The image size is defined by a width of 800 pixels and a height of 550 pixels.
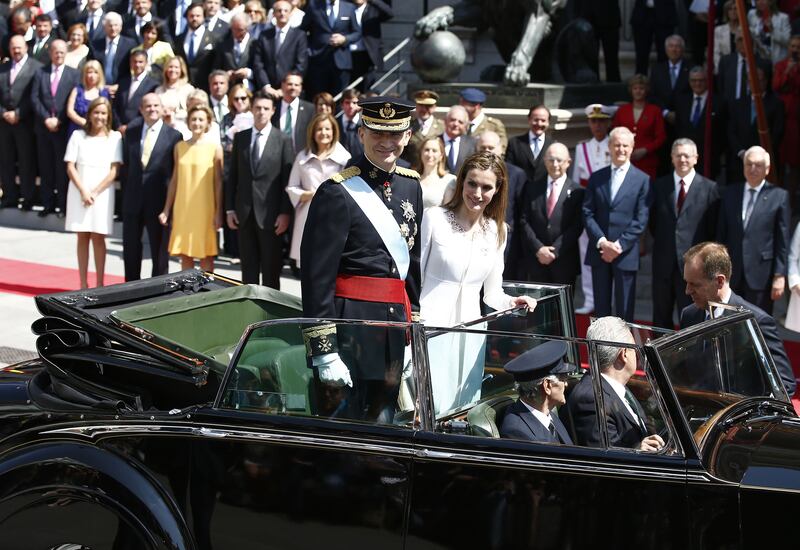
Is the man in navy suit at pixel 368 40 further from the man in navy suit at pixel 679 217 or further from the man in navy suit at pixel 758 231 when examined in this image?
the man in navy suit at pixel 758 231

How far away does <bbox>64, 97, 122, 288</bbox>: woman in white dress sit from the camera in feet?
36.5

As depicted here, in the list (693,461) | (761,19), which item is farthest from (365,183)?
(761,19)

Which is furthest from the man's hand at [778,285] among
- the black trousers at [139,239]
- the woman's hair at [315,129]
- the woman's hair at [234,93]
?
the woman's hair at [234,93]

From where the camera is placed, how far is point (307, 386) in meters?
4.32

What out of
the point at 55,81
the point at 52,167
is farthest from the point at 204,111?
the point at 52,167

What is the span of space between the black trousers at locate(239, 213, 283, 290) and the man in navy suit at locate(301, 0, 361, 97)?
12.1ft

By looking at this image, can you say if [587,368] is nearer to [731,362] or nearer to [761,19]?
[731,362]

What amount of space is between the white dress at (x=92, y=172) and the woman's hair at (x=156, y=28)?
3374mm

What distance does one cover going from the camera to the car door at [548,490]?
152 inches

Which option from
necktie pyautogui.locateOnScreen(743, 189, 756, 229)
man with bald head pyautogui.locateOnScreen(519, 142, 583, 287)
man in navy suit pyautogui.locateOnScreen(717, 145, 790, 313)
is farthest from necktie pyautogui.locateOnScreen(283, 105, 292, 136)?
necktie pyautogui.locateOnScreen(743, 189, 756, 229)

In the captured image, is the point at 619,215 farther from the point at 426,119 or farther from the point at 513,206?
the point at 426,119

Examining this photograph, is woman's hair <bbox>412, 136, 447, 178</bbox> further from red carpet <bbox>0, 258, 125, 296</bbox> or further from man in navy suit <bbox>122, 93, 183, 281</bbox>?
red carpet <bbox>0, 258, 125, 296</bbox>

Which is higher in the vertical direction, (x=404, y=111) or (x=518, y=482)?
(x=404, y=111)

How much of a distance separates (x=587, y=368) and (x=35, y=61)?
39.1 ft
